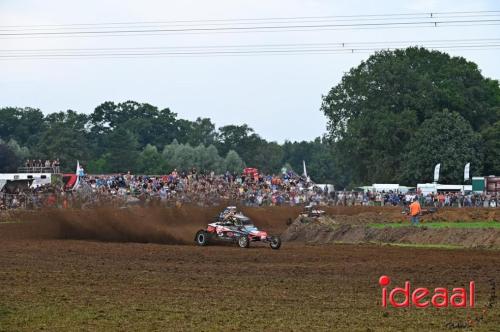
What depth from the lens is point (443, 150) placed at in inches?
3548

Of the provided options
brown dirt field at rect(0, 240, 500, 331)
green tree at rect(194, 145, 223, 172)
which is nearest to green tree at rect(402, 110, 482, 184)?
green tree at rect(194, 145, 223, 172)

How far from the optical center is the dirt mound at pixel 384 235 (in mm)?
36222

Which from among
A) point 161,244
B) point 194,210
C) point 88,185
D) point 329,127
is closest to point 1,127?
point 329,127

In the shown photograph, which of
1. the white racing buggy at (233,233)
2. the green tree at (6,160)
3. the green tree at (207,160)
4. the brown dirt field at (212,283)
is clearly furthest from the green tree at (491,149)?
the white racing buggy at (233,233)

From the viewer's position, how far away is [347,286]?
22109 millimetres

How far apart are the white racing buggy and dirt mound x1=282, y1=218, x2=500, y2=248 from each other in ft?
18.5

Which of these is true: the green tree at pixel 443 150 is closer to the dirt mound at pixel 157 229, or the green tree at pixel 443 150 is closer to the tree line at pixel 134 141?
the tree line at pixel 134 141

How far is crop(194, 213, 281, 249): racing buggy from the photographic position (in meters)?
35.4

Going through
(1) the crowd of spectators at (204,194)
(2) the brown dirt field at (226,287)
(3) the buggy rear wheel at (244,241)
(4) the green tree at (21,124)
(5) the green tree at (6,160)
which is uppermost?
(4) the green tree at (21,124)

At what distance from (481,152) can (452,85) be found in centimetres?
1176

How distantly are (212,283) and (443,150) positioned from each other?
7057cm

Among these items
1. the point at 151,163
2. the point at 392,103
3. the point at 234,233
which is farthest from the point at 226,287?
the point at 151,163

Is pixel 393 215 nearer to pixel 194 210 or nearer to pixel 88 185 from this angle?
pixel 194 210

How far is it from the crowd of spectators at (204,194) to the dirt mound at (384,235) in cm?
1094
